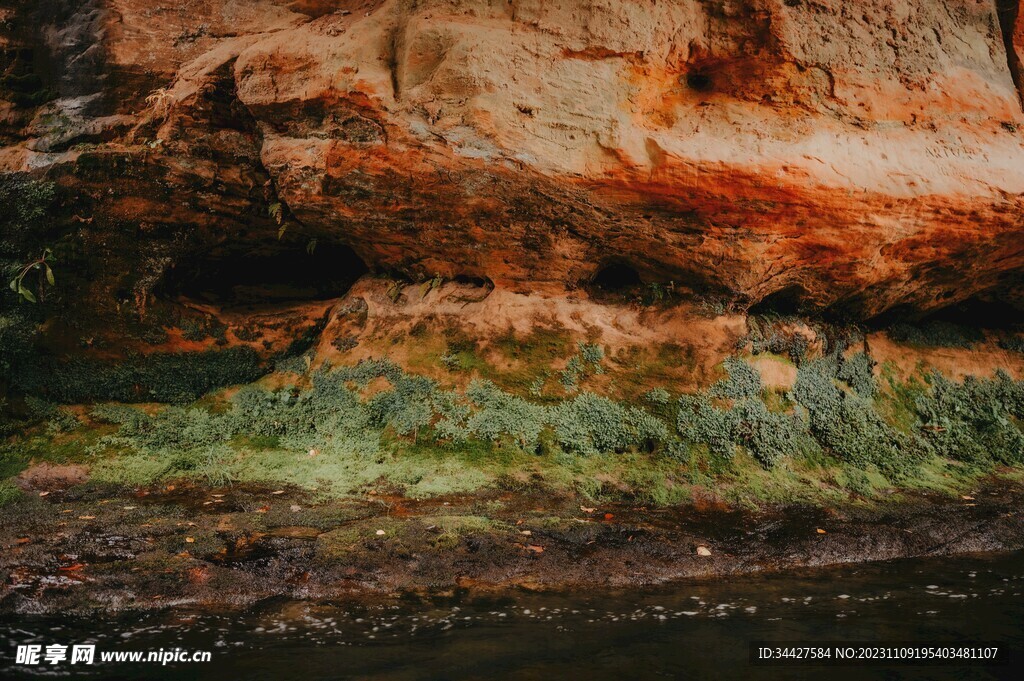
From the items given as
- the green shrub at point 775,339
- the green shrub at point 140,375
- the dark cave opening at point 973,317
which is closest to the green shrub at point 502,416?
the green shrub at point 775,339

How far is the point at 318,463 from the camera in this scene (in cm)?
793

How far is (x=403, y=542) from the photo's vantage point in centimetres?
593

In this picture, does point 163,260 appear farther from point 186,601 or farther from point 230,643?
point 230,643

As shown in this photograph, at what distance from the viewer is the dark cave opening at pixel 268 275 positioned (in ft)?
32.5

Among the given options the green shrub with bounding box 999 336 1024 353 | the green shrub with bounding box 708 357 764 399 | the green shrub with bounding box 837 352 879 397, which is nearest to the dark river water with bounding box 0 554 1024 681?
the green shrub with bounding box 708 357 764 399

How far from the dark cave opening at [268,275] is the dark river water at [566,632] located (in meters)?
6.30

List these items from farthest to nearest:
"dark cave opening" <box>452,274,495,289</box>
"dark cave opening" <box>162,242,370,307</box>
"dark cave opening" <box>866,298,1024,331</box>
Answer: "dark cave opening" <box>866,298,1024,331</box>
"dark cave opening" <box>162,242,370,307</box>
"dark cave opening" <box>452,274,495,289</box>

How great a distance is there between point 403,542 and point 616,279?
5.30 metres

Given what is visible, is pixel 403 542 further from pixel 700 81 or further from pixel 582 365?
pixel 700 81

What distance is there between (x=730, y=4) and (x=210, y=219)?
24.9 feet

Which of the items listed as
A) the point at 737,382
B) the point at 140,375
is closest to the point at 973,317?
the point at 737,382

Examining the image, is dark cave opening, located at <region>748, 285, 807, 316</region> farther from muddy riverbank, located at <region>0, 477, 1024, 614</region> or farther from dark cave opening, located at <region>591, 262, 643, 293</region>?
muddy riverbank, located at <region>0, 477, 1024, 614</region>

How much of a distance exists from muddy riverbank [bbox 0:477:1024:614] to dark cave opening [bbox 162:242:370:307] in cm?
381

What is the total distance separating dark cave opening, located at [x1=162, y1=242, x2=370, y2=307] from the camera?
9.91 metres
